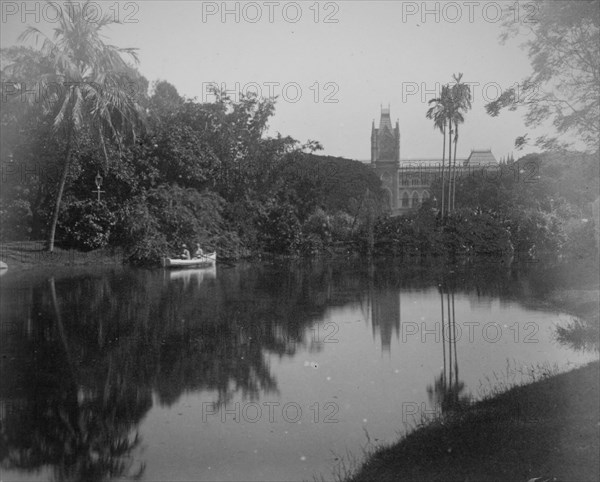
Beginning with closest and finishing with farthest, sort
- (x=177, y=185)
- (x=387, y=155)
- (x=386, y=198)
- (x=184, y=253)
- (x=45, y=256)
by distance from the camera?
(x=45, y=256), (x=184, y=253), (x=177, y=185), (x=386, y=198), (x=387, y=155)

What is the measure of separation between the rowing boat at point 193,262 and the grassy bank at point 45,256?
85.5 inches

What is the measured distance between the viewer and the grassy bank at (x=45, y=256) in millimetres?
20644

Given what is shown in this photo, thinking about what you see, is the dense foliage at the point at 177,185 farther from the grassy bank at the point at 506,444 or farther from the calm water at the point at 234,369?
the grassy bank at the point at 506,444

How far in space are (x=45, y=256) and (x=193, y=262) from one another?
16.2ft

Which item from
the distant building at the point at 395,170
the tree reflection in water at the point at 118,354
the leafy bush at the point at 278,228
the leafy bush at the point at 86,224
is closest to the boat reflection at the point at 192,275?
the tree reflection in water at the point at 118,354

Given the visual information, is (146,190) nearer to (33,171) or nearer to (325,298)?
(33,171)

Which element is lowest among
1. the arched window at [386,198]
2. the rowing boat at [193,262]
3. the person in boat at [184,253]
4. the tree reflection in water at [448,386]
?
the tree reflection in water at [448,386]

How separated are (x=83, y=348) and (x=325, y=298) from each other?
23.3 feet

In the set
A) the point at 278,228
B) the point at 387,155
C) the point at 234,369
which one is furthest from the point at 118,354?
the point at 387,155

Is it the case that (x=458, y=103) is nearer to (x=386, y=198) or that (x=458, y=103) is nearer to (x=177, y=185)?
(x=177, y=185)

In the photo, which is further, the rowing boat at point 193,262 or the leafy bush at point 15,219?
the leafy bush at point 15,219

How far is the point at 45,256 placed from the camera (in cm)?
2191

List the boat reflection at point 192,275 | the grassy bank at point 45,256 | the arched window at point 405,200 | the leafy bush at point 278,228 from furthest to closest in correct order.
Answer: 1. the arched window at point 405,200
2. the leafy bush at point 278,228
3. the grassy bank at point 45,256
4. the boat reflection at point 192,275

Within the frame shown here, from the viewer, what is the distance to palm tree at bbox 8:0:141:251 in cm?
2102
